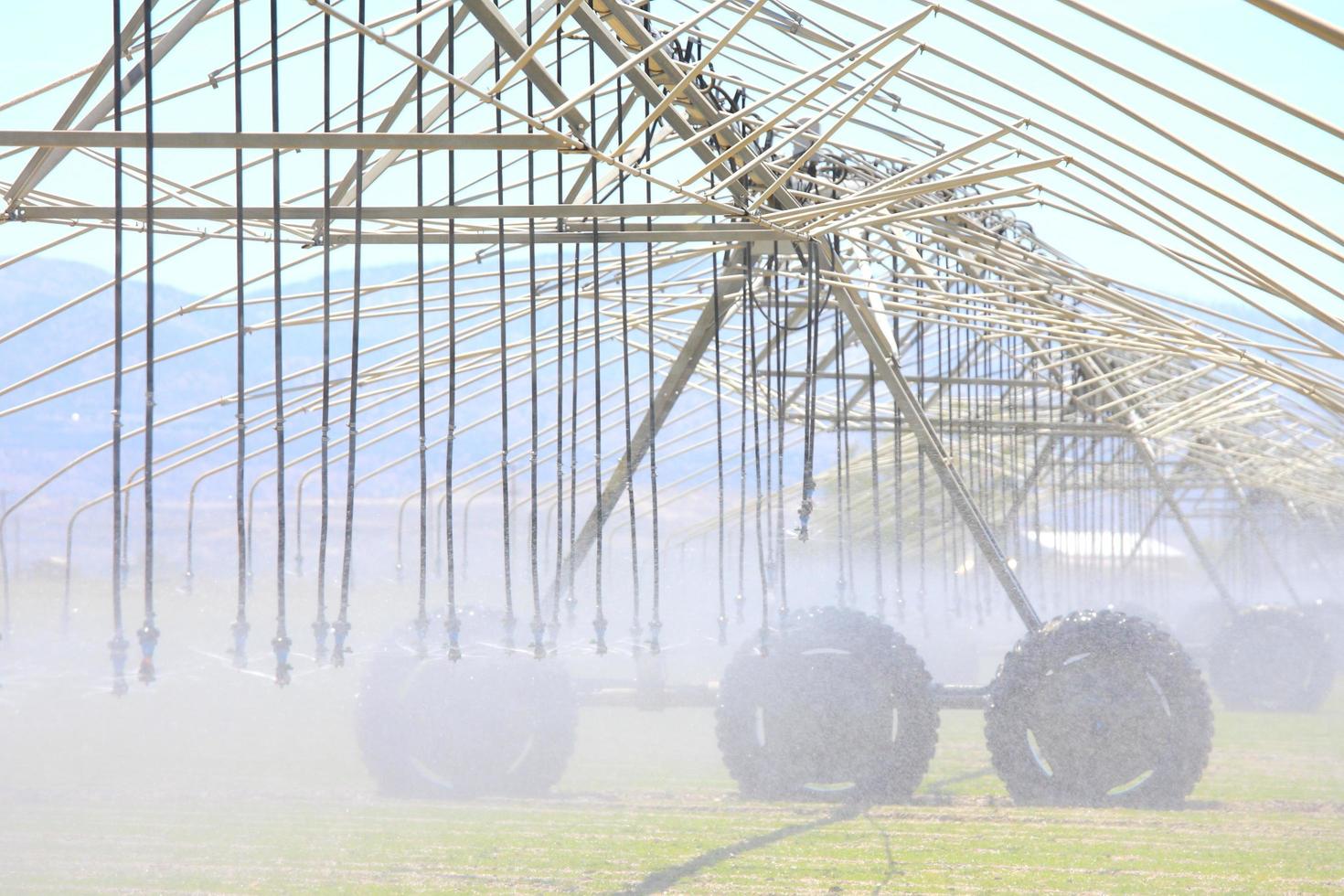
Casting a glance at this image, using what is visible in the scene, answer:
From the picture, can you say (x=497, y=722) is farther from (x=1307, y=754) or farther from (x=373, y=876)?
(x=1307, y=754)

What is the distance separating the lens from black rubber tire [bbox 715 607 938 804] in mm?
13305

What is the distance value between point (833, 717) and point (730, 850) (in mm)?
2777

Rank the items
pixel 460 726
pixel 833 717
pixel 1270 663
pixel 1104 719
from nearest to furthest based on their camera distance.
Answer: pixel 460 726 → pixel 1104 719 → pixel 833 717 → pixel 1270 663

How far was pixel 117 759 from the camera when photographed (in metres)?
9.78

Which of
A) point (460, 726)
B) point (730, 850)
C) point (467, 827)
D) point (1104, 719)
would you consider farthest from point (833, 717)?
point (467, 827)

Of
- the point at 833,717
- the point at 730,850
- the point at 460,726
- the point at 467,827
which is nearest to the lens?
the point at 730,850

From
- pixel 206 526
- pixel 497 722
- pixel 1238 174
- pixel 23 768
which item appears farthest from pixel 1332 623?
pixel 206 526

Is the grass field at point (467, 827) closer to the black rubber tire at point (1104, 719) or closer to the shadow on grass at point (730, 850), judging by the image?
the shadow on grass at point (730, 850)

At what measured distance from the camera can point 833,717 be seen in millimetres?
13359

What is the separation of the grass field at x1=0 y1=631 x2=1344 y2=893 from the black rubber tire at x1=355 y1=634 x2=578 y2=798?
10.8 inches

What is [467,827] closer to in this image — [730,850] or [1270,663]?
[730,850]

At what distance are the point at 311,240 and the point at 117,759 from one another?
3875 millimetres

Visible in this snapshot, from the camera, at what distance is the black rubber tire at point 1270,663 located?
2497cm

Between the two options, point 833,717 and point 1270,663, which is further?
point 1270,663
